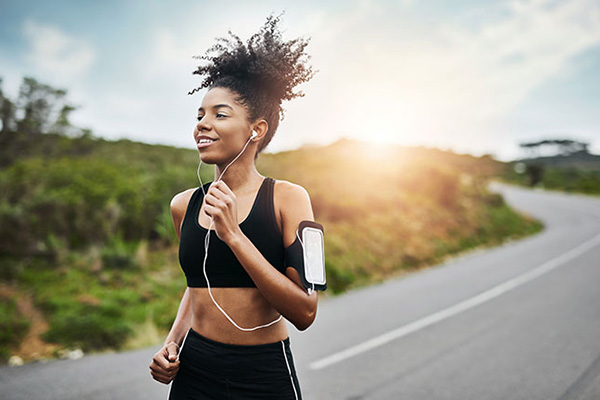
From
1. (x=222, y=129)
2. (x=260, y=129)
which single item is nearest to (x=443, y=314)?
(x=260, y=129)

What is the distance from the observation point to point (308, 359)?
16.5 feet

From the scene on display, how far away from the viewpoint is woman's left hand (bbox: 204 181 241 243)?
125 cm

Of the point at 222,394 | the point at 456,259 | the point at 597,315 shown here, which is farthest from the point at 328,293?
the point at 222,394

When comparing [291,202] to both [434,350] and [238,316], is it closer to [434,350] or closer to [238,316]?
[238,316]

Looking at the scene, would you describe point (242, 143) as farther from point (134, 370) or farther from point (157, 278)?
point (157, 278)

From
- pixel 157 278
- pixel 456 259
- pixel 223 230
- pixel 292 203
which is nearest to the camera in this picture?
pixel 223 230

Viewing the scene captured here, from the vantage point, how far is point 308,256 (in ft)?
4.33

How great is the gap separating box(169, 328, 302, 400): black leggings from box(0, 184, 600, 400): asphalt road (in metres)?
2.88

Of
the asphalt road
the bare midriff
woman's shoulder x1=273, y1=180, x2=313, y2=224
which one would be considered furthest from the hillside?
woman's shoulder x1=273, y1=180, x2=313, y2=224

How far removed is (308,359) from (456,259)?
882cm

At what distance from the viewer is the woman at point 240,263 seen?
140cm

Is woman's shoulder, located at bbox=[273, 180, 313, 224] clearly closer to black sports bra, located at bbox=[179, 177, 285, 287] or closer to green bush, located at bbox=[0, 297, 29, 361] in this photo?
black sports bra, located at bbox=[179, 177, 285, 287]

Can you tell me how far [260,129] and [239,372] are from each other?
80cm

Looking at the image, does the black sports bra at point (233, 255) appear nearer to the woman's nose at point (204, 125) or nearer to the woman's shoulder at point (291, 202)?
the woman's shoulder at point (291, 202)
